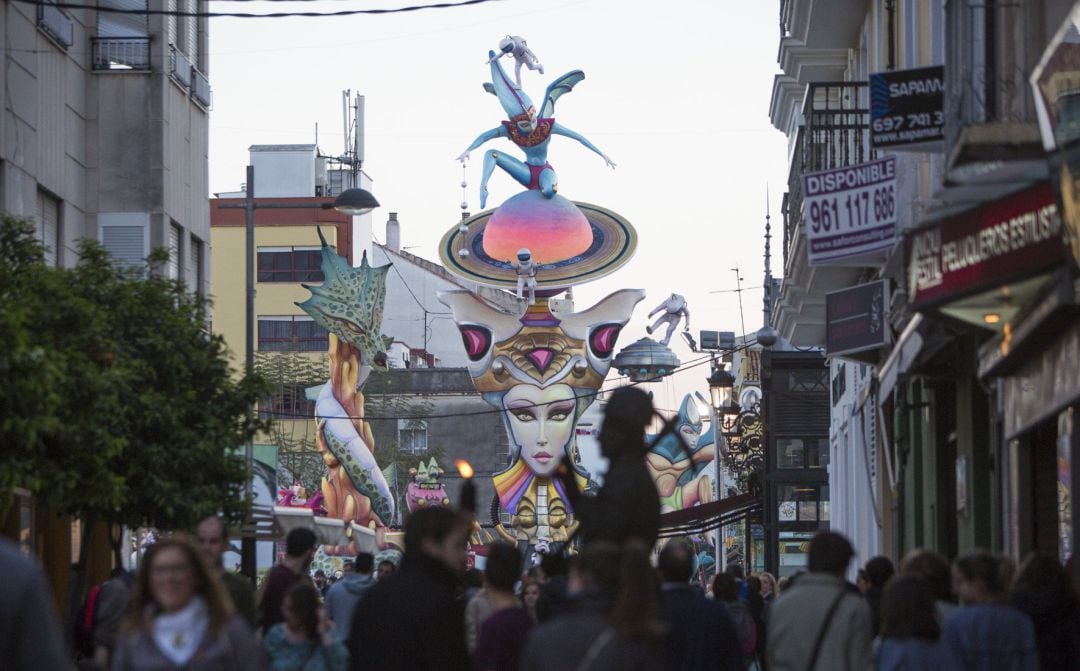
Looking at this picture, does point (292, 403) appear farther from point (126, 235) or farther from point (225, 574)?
point (225, 574)

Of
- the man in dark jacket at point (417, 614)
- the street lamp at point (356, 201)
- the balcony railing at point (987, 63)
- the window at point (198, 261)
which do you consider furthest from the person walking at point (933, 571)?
the window at point (198, 261)

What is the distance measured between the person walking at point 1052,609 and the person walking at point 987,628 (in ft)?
1.94

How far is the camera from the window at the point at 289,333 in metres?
95.6

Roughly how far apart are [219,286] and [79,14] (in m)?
66.8

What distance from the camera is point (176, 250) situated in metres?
32.1

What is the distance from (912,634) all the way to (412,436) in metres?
87.2

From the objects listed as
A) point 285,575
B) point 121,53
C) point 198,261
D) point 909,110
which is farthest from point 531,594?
point 198,261

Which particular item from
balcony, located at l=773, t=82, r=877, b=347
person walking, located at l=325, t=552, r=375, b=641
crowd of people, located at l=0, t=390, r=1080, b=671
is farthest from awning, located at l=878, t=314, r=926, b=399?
crowd of people, located at l=0, t=390, r=1080, b=671

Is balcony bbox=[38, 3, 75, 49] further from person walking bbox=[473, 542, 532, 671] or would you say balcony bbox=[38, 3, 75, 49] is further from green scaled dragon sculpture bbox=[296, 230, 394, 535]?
green scaled dragon sculpture bbox=[296, 230, 394, 535]

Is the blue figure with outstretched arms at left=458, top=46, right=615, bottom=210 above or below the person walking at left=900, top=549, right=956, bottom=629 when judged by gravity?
above

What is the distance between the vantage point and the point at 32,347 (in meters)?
17.0

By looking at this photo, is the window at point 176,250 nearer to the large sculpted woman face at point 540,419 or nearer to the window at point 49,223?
the window at point 49,223

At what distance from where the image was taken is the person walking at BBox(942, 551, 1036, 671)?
958 cm

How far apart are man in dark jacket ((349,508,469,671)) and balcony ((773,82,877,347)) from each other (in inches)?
527
